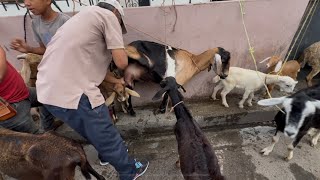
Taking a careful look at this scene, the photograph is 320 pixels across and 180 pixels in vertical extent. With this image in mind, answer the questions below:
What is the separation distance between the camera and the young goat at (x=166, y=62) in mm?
3742

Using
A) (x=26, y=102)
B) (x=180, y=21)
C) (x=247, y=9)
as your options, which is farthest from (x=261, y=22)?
(x=26, y=102)

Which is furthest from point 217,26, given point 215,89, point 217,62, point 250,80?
point 215,89

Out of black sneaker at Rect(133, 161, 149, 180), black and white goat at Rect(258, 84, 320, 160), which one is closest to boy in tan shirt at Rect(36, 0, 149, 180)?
black sneaker at Rect(133, 161, 149, 180)

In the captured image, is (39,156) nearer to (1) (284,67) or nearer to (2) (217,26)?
(2) (217,26)

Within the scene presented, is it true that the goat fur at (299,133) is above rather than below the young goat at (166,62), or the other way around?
below

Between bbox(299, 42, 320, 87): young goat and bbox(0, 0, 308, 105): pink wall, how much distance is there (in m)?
0.44

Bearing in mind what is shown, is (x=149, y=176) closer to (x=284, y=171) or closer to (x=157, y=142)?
(x=157, y=142)

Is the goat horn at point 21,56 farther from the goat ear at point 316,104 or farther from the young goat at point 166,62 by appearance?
the goat ear at point 316,104

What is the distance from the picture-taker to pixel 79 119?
2713mm

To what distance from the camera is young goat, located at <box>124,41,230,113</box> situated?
12.3 feet

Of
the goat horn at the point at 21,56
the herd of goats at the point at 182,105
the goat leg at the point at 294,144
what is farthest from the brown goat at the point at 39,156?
the goat leg at the point at 294,144

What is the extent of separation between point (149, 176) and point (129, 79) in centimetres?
136

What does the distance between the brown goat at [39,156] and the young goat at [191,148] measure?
3.52ft

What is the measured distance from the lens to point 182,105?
3217mm
